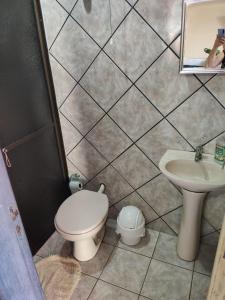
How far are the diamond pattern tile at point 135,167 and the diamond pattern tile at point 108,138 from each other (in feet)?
0.20

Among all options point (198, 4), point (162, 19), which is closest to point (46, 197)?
point (162, 19)

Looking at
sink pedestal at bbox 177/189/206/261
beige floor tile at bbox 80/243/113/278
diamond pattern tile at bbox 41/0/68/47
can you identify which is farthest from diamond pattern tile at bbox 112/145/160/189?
diamond pattern tile at bbox 41/0/68/47

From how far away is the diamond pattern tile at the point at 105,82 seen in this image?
1465 mm

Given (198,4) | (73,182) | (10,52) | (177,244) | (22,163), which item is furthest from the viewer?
(73,182)

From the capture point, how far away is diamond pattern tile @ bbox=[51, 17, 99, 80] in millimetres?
1458

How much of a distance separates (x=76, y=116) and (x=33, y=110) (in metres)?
0.34

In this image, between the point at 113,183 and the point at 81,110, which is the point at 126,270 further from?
the point at 81,110

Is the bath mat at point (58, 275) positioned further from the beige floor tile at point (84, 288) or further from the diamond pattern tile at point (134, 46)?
the diamond pattern tile at point (134, 46)

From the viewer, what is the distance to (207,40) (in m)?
1.23

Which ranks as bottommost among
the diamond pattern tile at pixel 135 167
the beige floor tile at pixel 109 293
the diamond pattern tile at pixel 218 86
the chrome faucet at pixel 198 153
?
the beige floor tile at pixel 109 293

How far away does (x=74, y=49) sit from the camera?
1.52 metres

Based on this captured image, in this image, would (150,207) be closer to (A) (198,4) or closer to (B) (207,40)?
(B) (207,40)

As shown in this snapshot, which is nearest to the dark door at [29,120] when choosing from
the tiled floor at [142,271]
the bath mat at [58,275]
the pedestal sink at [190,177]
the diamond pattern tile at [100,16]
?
the bath mat at [58,275]

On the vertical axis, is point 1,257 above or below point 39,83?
below
